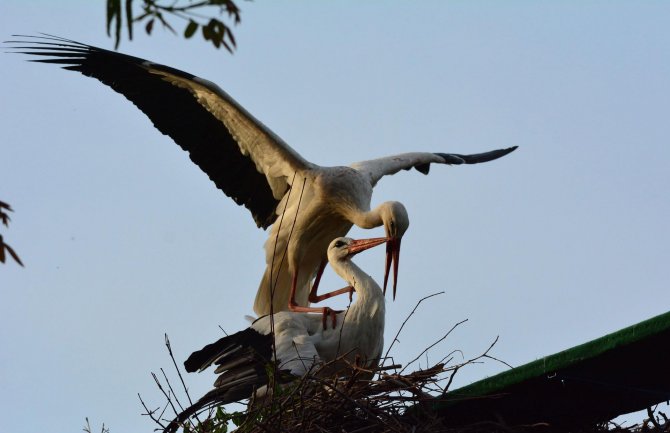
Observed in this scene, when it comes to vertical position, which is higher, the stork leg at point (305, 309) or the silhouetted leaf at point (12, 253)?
the stork leg at point (305, 309)

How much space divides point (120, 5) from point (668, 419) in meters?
3.49

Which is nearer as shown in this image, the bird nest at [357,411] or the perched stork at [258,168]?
the bird nest at [357,411]

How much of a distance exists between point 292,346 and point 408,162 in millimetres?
3116

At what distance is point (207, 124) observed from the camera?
28.1ft

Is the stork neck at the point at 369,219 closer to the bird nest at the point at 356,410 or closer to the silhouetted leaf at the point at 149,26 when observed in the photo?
the bird nest at the point at 356,410

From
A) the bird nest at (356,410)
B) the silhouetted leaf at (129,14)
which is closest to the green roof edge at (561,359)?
the bird nest at (356,410)

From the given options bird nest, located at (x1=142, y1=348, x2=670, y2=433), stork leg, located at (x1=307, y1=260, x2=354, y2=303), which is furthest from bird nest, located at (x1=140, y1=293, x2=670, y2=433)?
stork leg, located at (x1=307, y1=260, x2=354, y2=303)

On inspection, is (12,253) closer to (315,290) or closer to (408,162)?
(315,290)

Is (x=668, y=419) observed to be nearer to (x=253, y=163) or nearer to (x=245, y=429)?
(x=245, y=429)

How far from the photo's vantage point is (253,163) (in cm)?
863

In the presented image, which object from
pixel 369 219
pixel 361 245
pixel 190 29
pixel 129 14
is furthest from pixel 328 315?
pixel 129 14

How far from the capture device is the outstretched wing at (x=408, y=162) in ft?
28.8

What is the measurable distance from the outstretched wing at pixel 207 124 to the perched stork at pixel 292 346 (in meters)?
1.79

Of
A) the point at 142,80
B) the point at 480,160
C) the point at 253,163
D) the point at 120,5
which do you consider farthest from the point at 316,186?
the point at 120,5
